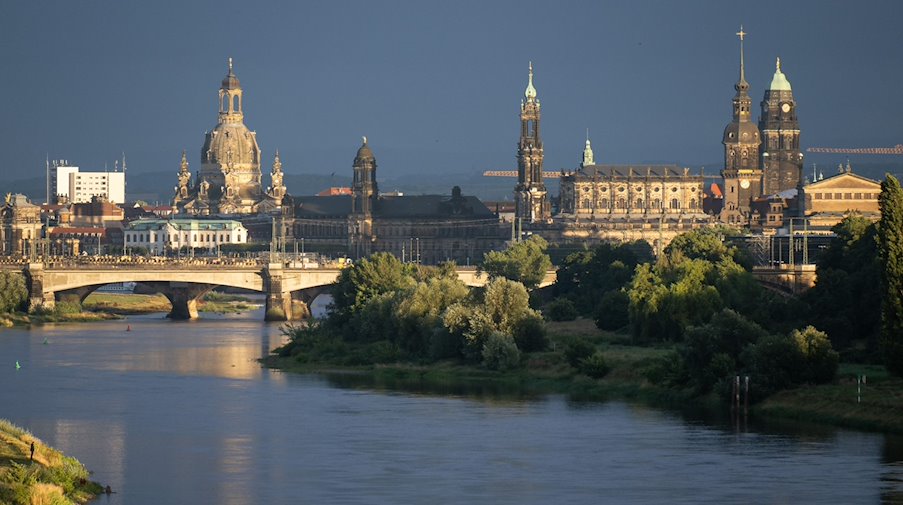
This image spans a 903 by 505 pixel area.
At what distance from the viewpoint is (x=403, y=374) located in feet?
304

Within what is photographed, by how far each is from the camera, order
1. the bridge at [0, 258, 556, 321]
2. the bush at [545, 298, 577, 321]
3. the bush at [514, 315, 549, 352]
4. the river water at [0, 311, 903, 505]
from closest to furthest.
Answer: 1. the river water at [0, 311, 903, 505]
2. the bush at [514, 315, 549, 352]
3. the bush at [545, 298, 577, 321]
4. the bridge at [0, 258, 556, 321]

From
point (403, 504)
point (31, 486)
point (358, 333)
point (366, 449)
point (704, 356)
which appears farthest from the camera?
point (358, 333)

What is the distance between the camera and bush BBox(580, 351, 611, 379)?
86.2m

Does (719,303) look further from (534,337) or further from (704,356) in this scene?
(704,356)

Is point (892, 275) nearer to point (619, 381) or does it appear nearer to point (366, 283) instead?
point (619, 381)

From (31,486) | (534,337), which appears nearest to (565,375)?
(534,337)

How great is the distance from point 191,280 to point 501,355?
→ 5865 cm

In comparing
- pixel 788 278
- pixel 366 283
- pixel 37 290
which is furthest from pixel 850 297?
pixel 37 290

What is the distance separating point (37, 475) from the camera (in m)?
57.0

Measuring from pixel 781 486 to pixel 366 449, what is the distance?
43.1 feet

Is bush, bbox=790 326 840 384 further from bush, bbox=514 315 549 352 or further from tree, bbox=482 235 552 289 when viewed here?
tree, bbox=482 235 552 289

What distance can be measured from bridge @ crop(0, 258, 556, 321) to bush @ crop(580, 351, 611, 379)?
2200 inches

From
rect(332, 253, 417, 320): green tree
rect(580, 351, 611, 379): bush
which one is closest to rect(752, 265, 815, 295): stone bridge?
rect(332, 253, 417, 320): green tree

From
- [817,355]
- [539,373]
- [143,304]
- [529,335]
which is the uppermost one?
[143,304]
